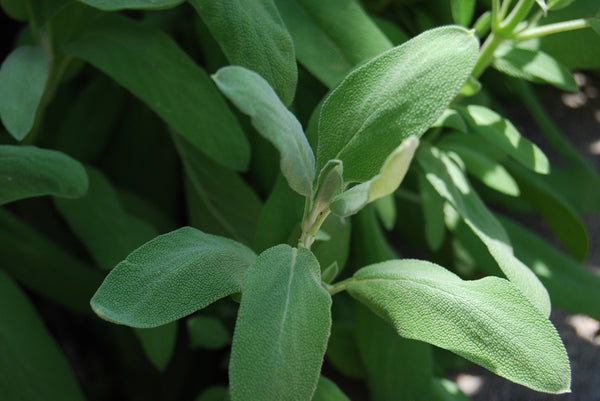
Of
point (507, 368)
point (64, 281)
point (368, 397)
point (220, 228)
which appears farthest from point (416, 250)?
point (507, 368)

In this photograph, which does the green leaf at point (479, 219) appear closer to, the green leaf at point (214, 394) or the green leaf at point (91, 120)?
the green leaf at point (214, 394)

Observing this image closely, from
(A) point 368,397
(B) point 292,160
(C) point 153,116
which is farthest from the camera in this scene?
A: (C) point 153,116

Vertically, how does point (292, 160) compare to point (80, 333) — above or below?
above

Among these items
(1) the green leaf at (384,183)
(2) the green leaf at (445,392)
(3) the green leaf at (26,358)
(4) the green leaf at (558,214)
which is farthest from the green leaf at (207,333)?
(4) the green leaf at (558,214)

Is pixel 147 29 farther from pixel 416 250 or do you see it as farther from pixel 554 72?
pixel 416 250

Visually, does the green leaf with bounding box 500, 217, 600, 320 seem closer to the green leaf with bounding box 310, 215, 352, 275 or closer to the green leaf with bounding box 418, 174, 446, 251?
the green leaf with bounding box 418, 174, 446, 251

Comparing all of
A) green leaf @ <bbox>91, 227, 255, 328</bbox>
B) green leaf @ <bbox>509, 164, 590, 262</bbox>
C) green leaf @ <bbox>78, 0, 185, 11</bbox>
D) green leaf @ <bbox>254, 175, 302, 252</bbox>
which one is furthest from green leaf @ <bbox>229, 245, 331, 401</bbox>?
green leaf @ <bbox>509, 164, 590, 262</bbox>

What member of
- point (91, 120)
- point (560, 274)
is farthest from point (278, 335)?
point (91, 120)

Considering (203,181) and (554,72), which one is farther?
(203,181)
